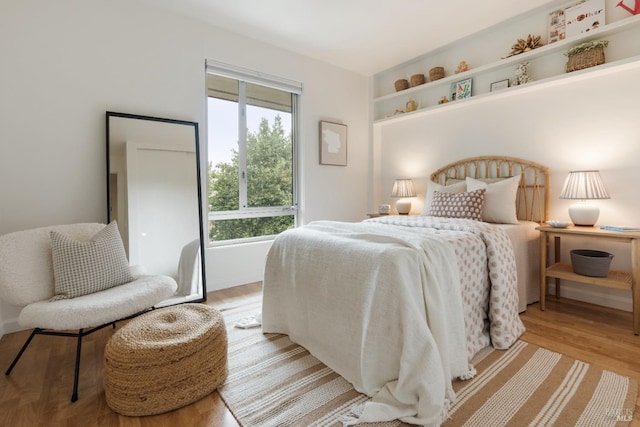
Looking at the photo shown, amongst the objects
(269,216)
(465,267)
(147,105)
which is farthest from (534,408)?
(147,105)

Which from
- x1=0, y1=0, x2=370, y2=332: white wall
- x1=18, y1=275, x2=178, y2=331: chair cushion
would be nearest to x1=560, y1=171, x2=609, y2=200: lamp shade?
x1=0, y1=0, x2=370, y2=332: white wall

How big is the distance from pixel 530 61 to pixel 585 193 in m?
1.42

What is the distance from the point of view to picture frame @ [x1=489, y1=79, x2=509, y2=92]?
10.0 feet

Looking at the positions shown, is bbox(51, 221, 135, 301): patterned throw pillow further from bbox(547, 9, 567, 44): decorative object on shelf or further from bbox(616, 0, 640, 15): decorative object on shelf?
bbox(616, 0, 640, 15): decorative object on shelf

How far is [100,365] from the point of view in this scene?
1.74 m

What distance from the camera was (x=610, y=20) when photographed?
96.7 inches

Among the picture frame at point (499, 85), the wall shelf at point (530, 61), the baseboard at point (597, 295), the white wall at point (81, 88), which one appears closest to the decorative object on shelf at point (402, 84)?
the wall shelf at point (530, 61)

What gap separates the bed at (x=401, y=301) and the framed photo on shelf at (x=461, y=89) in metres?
1.50

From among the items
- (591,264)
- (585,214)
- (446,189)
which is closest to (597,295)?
(591,264)

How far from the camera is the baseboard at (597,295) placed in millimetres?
2441

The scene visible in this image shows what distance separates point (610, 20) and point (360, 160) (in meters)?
2.72

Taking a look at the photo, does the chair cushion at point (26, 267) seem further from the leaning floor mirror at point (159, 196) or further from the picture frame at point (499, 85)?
the picture frame at point (499, 85)

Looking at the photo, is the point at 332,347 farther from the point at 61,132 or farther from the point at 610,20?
the point at 610,20

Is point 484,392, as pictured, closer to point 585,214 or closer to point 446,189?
point 585,214
